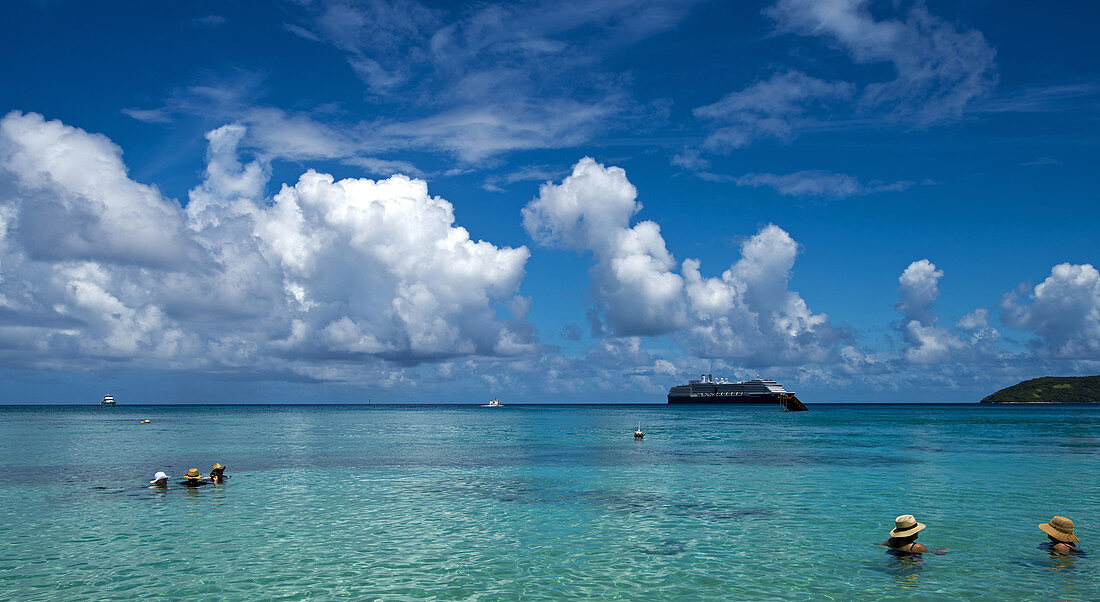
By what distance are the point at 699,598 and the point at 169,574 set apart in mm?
13666

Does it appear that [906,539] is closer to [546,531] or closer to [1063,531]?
[1063,531]

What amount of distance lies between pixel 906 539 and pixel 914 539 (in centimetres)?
38

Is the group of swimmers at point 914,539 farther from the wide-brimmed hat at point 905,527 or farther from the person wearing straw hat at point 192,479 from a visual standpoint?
the person wearing straw hat at point 192,479

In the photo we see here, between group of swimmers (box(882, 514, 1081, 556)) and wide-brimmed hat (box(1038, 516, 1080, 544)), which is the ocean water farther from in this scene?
wide-brimmed hat (box(1038, 516, 1080, 544))

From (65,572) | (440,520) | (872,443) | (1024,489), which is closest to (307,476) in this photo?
(440,520)

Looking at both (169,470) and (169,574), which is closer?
(169,574)

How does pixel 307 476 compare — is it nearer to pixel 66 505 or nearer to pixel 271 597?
pixel 66 505

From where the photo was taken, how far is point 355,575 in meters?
18.0

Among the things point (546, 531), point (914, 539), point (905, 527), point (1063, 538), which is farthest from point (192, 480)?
point (1063, 538)

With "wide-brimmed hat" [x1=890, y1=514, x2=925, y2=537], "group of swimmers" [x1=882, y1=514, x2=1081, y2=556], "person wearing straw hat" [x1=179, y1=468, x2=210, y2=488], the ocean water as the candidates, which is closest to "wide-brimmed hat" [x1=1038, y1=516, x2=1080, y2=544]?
"group of swimmers" [x1=882, y1=514, x2=1081, y2=556]

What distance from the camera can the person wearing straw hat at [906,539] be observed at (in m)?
19.9

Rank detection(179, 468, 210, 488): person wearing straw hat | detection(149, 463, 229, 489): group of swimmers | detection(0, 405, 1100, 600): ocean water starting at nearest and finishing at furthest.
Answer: detection(0, 405, 1100, 600): ocean water, detection(149, 463, 229, 489): group of swimmers, detection(179, 468, 210, 488): person wearing straw hat

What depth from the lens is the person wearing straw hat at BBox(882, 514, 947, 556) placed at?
65.2 feet

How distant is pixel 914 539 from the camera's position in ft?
65.9
